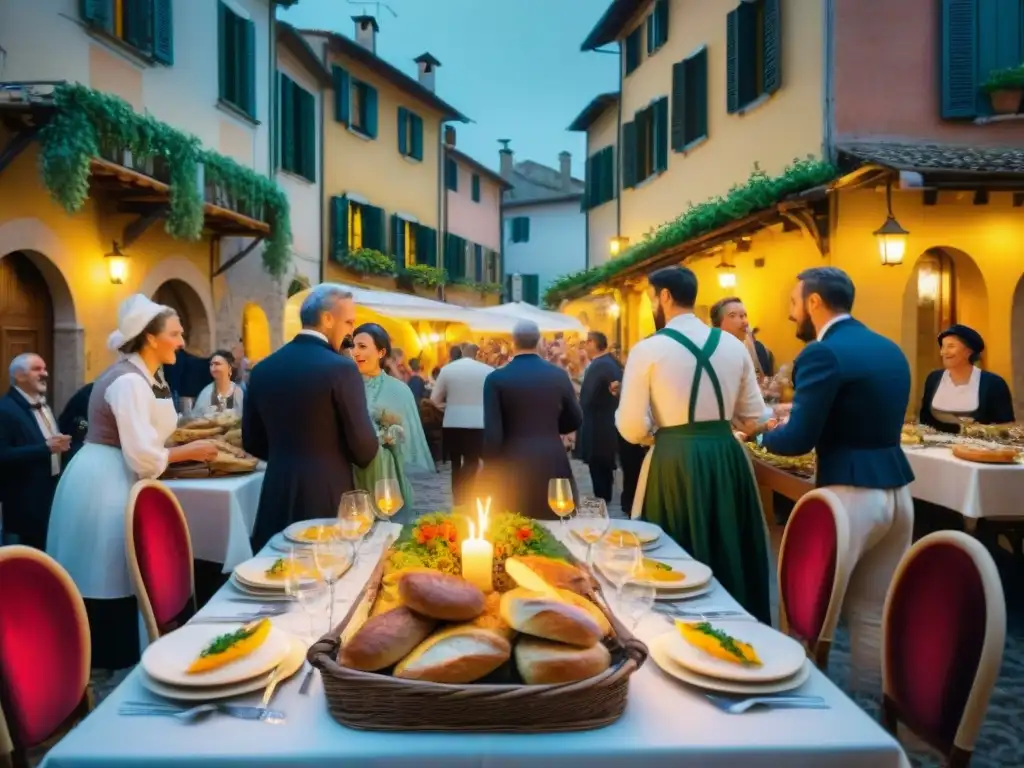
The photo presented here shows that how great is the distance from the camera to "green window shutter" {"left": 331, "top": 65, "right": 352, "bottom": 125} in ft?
61.7

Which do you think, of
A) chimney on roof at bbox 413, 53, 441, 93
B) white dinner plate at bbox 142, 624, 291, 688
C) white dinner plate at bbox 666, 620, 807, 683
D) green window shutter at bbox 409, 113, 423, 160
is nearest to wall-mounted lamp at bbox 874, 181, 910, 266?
white dinner plate at bbox 666, 620, 807, 683

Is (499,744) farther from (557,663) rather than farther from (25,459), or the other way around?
(25,459)

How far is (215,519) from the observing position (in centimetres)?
450

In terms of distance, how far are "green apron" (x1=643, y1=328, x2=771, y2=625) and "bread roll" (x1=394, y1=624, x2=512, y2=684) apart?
2175 millimetres

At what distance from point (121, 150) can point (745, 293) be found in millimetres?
7751

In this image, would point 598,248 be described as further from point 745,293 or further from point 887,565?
point 887,565

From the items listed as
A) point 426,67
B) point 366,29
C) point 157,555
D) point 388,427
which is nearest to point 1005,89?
point 388,427

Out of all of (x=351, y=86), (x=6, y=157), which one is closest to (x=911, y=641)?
(x=6, y=157)

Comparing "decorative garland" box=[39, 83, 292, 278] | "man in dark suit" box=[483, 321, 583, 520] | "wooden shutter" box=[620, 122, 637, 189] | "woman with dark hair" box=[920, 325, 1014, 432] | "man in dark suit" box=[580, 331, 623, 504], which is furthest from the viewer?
"wooden shutter" box=[620, 122, 637, 189]

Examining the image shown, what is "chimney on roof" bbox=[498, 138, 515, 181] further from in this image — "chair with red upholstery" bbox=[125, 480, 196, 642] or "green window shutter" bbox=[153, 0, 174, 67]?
"chair with red upholstery" bbox=[125, 480, 196, 642]

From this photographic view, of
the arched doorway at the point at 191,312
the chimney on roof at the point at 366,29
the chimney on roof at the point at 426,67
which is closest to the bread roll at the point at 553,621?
Answer: the arched doorway at the point at 191,312

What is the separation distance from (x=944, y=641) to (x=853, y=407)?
1.44m

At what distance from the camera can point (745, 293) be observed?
38.5 feet

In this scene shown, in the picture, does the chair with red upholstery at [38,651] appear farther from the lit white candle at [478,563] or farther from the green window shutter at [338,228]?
the green window shutter at [338,228]
